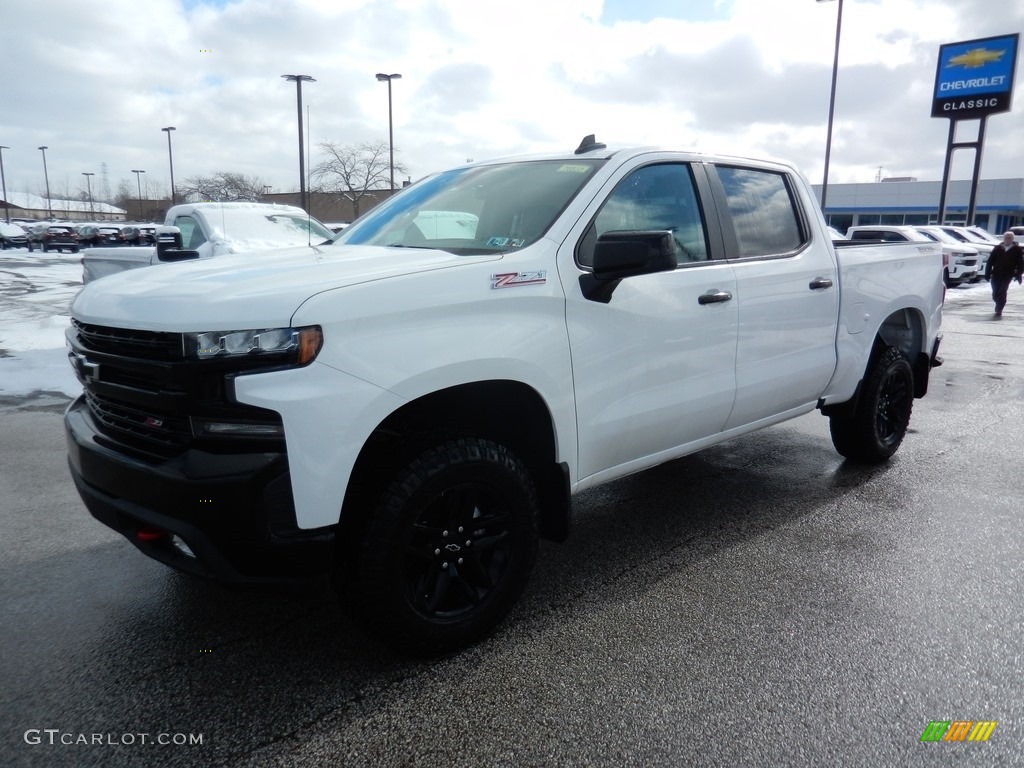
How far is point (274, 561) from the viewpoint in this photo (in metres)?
2.42

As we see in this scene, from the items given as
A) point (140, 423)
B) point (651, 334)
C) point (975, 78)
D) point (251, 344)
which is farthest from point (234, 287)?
point (975, 78)

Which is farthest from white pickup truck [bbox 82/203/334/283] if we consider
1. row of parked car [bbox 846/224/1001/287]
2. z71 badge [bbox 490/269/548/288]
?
row of parked car [bbox 846/224/1001/287]

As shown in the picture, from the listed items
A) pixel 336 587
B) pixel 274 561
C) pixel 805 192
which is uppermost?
pixel 805 192

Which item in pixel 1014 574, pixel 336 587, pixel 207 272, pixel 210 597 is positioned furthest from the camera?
pixel 1014 574

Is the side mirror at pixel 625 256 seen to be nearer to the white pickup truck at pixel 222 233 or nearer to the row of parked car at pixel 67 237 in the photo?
the white pickup truck at pixel 222 233

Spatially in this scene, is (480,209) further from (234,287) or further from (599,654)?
(599,654)

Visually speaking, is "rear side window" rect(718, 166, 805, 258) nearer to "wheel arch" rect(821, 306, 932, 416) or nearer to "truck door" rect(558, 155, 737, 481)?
"truck door" rect(558, 155, 737, 481)

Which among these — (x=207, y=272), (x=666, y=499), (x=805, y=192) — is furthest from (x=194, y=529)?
(x=805, y=192)

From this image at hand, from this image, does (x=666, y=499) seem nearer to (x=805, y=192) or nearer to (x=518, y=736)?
(x=805, y=192)

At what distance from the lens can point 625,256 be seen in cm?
291

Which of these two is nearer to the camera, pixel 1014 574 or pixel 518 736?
pixel 518 736

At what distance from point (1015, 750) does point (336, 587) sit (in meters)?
2.24

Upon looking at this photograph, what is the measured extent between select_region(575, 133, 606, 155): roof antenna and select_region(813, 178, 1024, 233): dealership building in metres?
61.6

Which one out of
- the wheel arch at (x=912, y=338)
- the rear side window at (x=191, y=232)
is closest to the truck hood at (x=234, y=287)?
the wheel arch at (x=912, y=338)
